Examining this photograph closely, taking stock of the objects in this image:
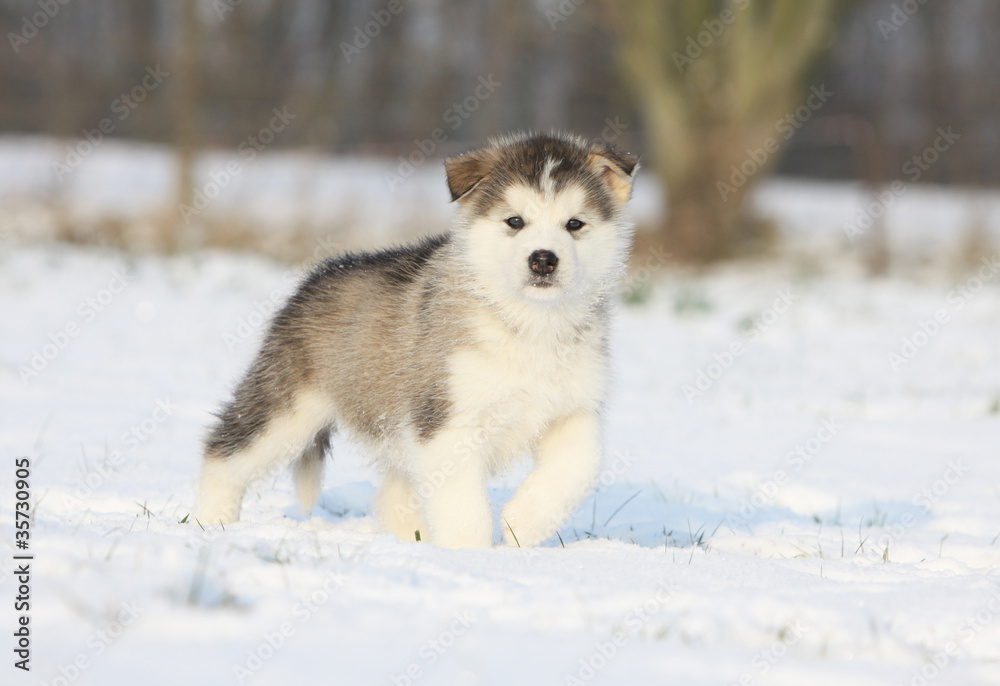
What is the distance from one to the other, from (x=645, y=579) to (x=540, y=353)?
94 cm

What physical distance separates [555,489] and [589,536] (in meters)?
0.53

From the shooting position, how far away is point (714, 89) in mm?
13977

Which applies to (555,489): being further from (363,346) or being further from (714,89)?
(714,89)

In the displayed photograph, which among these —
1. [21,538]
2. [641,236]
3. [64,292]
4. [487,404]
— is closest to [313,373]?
[487,404]

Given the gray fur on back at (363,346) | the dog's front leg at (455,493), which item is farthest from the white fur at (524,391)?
the gray fur on back at (363,346)

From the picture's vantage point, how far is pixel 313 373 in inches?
164

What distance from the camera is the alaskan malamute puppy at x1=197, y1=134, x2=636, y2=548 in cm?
357

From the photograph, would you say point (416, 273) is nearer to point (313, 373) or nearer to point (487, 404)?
→ point (313, 373)
